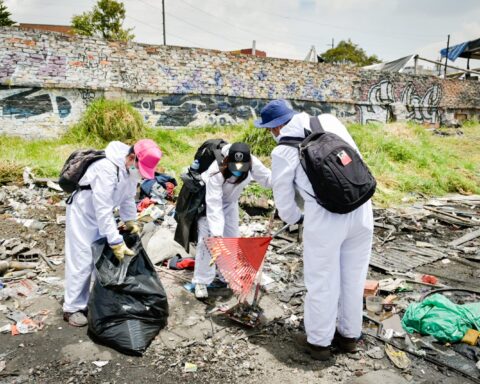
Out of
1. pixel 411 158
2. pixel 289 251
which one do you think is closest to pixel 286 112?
pixel 289 251

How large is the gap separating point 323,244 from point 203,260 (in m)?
1.64

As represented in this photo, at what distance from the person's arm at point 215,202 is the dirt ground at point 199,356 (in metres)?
0.90

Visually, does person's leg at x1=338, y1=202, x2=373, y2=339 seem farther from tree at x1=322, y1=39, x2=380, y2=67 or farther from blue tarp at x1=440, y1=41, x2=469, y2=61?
tree at x1=322, y1=39, x2=380, y2=67

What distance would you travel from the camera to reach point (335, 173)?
2779 millimetres

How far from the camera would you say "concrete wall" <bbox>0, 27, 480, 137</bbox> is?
1035cm

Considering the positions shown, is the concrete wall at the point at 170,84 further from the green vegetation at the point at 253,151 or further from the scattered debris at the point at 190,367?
the scattered debris at the point at 190,367

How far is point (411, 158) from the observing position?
10.9m

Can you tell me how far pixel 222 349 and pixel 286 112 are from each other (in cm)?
207

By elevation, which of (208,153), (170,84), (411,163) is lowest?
(411,163)

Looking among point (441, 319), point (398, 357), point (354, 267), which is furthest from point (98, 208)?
point (441, 319)

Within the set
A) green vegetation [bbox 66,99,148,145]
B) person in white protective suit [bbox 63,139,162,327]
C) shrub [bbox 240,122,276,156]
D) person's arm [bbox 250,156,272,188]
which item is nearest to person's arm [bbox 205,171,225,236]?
person's arm [bbox 250,156,272,188]

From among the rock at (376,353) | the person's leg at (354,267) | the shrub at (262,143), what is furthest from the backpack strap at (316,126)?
the shrub at (262,143)

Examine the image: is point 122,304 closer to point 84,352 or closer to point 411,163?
point 84,352

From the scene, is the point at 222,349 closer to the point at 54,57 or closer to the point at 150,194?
the point at 150,194
